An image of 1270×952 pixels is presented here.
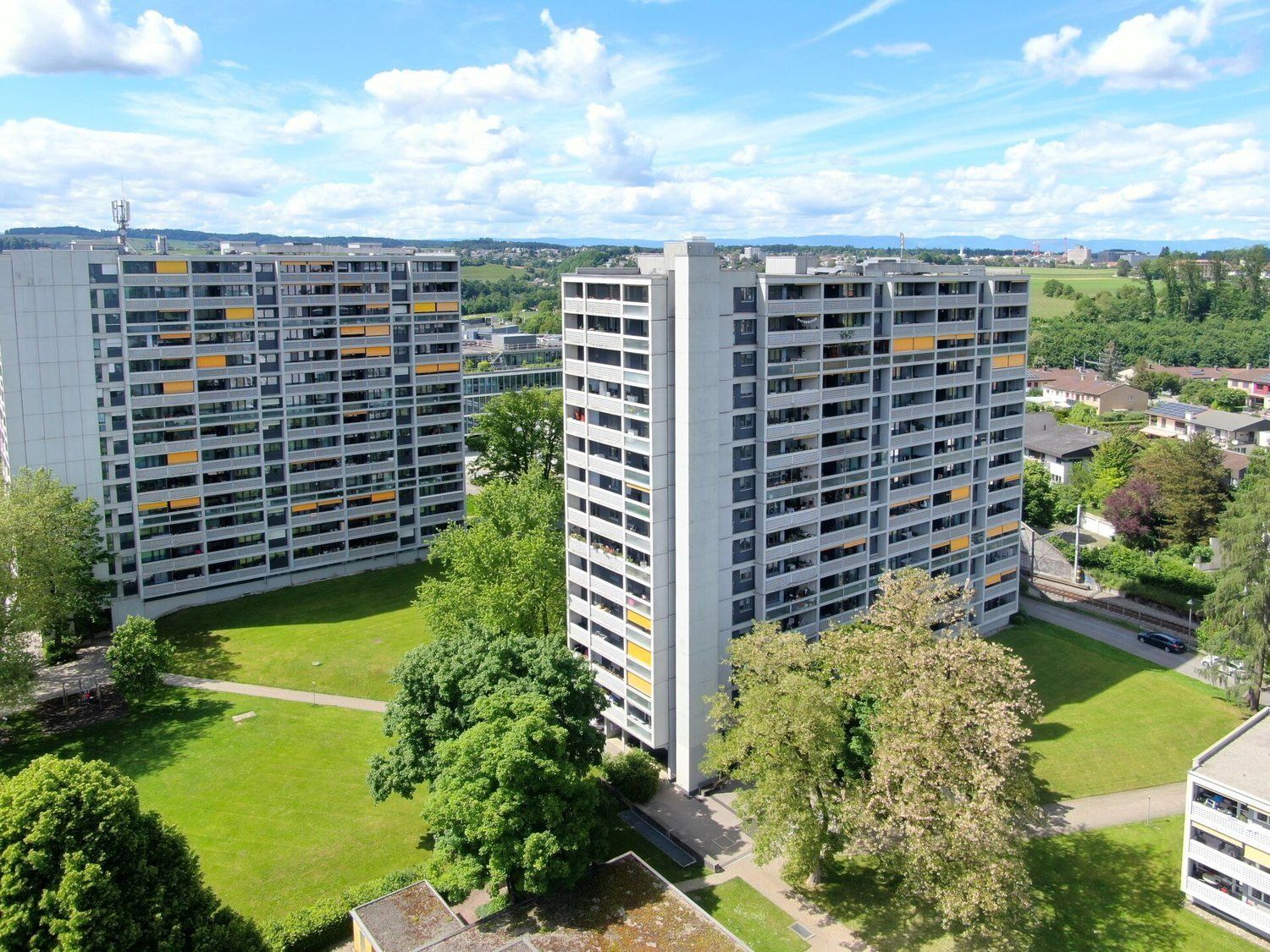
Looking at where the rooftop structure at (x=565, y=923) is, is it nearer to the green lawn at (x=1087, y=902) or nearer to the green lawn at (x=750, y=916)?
the green lawn at (x=750, y=916)

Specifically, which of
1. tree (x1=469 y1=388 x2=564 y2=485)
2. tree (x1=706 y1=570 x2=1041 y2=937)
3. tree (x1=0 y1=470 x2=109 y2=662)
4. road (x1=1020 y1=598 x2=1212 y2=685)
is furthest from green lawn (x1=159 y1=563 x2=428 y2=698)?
road (x1=1020 y1=598 x2=1212 y2=685)

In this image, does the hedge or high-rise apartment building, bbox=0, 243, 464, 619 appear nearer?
the hedge

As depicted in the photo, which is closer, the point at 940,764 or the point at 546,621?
the point at 940,764

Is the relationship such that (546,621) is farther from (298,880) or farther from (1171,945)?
(1171,945)

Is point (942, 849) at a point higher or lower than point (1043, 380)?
lower

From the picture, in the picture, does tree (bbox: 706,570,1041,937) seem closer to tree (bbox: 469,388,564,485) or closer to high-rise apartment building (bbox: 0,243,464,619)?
tree (bbox: 469,388,564,485)

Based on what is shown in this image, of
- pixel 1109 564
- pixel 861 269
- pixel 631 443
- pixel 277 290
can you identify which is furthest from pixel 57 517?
pixel 1109 564

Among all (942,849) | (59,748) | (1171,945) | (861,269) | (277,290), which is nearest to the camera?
(942,849)
